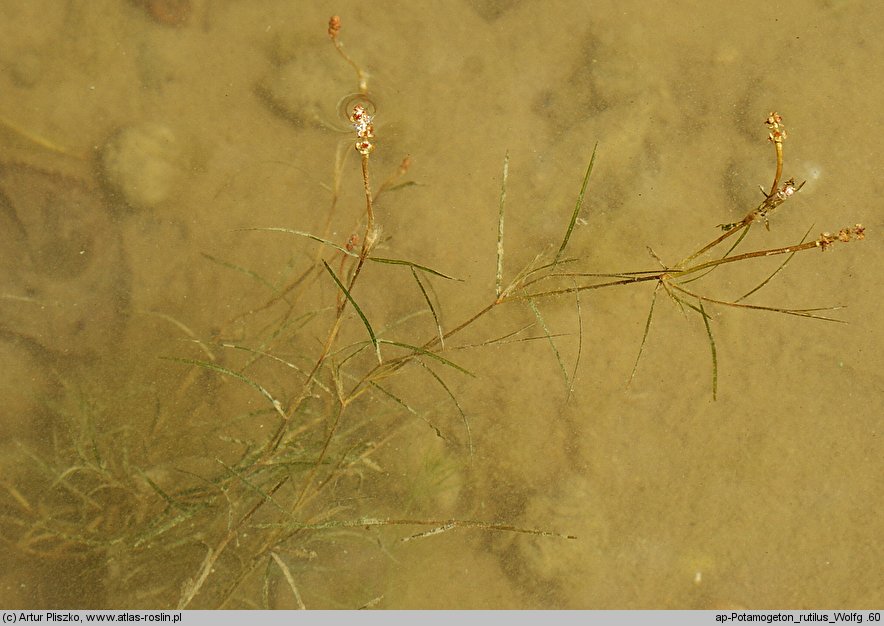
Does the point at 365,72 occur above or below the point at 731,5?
below

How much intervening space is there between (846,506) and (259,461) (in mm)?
2057

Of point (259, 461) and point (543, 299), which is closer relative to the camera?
point (259, 461)

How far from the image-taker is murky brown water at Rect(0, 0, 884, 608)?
99.4 inches

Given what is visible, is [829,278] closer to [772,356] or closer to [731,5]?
[772,356]

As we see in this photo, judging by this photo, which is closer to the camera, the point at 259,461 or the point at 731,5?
the point at 259,461

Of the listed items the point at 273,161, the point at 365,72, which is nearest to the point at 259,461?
the point at 273,161

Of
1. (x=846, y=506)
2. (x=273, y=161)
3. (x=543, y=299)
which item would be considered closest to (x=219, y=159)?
(x=273, y=161)

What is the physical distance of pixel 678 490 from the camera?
256 cm

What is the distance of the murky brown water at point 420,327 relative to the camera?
253 centimetres

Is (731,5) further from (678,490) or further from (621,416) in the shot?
(678,490)

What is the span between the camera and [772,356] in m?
2.58

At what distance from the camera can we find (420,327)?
2.60 meters

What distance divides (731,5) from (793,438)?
162 cm

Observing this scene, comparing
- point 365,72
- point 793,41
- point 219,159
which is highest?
point 793,41
